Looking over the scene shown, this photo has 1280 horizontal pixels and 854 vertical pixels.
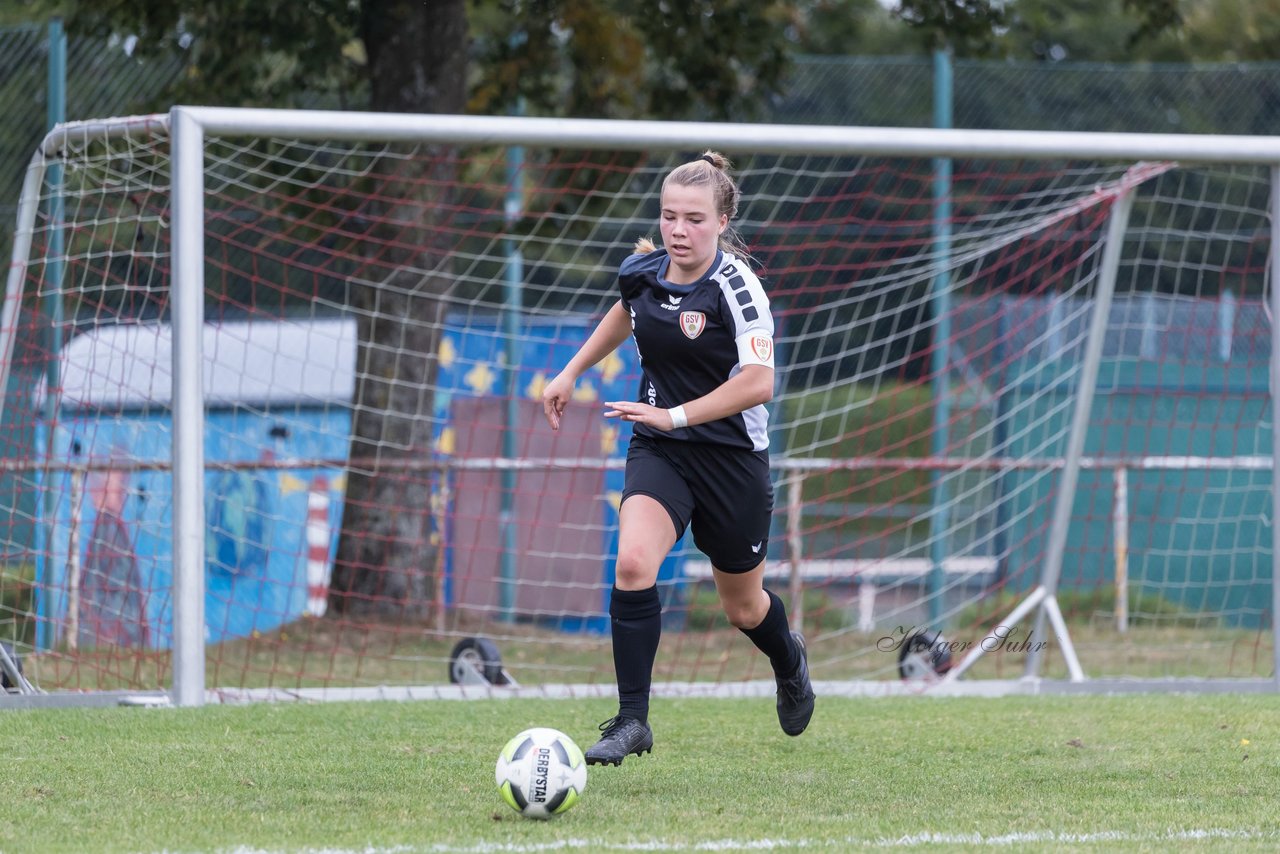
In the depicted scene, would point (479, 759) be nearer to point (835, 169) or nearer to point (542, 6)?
point (542, 6)

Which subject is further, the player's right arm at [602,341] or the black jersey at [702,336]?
the player's right arm at [602,341]

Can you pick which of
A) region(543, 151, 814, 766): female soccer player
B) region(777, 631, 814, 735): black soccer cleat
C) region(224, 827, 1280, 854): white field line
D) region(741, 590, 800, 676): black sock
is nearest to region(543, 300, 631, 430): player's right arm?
region(543, 151, 814, 766): female soccer player

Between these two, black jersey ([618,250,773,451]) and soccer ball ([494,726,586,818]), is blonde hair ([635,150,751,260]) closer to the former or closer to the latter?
black jersey ([618,250,773,451])

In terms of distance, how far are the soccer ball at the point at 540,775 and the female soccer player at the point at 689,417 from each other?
0.40 m

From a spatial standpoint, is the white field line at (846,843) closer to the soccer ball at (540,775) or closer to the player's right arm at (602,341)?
the soccer ball at (540,775)

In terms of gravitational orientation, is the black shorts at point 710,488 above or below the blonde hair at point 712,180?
below

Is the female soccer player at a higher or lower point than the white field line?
higher

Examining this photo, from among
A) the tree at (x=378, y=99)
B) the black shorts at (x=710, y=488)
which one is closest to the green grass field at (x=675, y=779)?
the black shorts at (x=710, y=488)

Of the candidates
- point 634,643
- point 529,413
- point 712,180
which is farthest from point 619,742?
point 529,413

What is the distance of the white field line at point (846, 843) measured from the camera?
3.52 metres

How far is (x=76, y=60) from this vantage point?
10477 mm

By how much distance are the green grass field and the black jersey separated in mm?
1038

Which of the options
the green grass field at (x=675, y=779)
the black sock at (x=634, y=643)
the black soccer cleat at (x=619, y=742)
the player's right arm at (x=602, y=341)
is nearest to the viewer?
the green grass field at (x=675, y=779)

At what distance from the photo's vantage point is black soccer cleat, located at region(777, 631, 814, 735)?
5012mm
